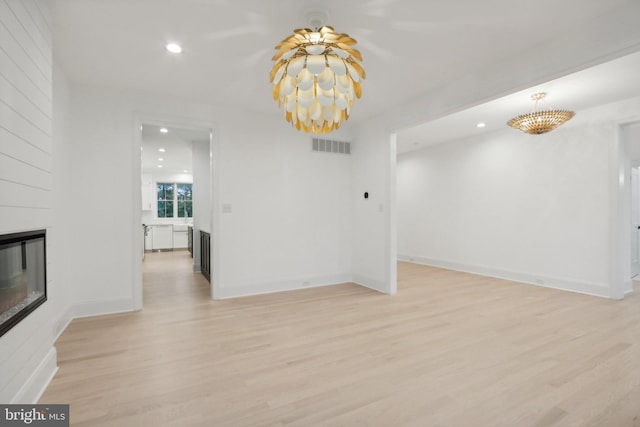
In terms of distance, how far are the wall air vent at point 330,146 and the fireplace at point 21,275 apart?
12.4 ft

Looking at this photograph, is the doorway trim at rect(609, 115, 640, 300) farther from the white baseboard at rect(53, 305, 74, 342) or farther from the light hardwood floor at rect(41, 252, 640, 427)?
the white baseboard at rect(53, 305, 74, 342)

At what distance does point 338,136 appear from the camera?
5.41 meters

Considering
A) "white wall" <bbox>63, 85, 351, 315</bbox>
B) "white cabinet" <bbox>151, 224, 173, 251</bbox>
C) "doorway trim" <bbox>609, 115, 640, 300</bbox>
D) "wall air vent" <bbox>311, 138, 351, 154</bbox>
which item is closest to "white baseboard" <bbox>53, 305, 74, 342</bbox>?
"white wall" <bbox>63, 85, 351, 315</bbox>

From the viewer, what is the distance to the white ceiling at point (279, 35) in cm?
229

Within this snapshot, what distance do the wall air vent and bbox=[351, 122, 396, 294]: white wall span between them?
0.13m

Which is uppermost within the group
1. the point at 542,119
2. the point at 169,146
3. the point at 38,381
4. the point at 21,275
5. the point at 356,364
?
the point at 169,146

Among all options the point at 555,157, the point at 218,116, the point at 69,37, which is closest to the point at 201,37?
the point at 69,37

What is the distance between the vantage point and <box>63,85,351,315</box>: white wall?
12.2ft

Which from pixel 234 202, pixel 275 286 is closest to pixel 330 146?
pixel 234 202

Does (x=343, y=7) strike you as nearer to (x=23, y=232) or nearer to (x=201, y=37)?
(x=201, y=37)

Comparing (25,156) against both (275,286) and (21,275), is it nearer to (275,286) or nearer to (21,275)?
(21,275)

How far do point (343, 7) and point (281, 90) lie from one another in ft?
2.54

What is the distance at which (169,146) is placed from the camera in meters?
6.82

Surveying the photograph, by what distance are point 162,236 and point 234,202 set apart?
694cm
